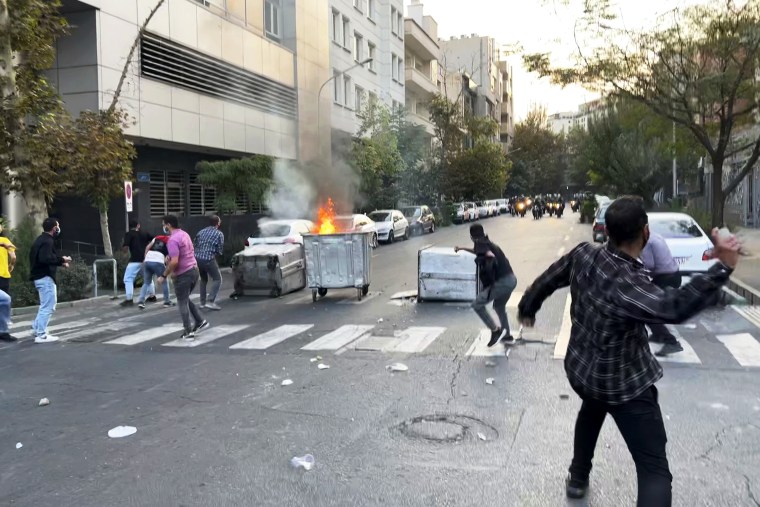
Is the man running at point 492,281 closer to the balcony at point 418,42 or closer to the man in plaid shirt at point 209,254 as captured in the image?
the man in plaid shirt at point 209,254

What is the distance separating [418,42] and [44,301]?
→ 42.4 m

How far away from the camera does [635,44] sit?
48.2 ft

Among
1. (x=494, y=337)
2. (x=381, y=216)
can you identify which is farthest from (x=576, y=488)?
(x=381, y=216)

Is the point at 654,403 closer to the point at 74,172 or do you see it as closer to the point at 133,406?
the point at 133,406

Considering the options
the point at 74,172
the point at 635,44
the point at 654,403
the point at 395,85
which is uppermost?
the point at 395,85

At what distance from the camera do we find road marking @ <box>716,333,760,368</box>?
7195mm

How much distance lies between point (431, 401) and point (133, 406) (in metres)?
2.62

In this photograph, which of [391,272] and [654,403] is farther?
[391,272]

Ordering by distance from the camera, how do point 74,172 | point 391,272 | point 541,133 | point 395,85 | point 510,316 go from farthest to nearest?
1. point 541,133
2. point 395,85
3. point 391,272
4. point 74,172
5. point 510,316

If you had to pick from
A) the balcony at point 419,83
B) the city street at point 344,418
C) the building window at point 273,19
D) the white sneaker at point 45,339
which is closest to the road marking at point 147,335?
the city street at point 344,418

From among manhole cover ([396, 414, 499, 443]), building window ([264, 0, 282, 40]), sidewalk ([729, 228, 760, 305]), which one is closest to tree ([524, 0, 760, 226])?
sidewalk ([729, 228, 760, 305])

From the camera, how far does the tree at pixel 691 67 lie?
13508 mm

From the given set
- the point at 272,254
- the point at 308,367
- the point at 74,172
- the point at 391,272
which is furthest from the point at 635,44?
the point at 74,172

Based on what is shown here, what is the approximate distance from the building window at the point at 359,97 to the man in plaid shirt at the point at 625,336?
110 ft
